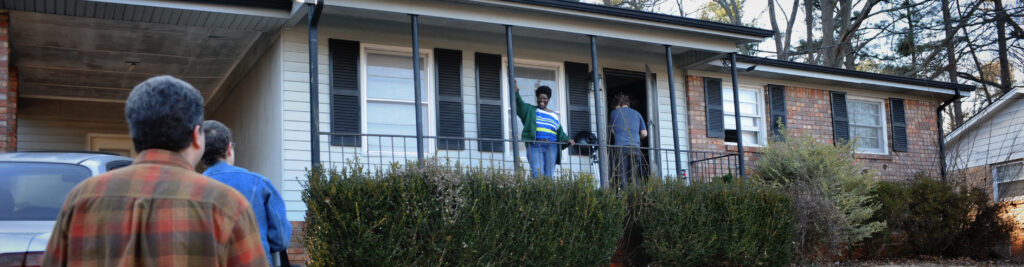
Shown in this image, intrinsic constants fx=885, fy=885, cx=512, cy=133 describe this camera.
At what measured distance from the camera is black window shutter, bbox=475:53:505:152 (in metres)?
11.0

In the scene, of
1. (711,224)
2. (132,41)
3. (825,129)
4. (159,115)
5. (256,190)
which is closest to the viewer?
(159,115)

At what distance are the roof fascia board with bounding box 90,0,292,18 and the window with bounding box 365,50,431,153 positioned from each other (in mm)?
1452

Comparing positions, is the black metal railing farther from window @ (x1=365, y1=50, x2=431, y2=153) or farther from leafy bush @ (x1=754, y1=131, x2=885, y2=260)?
leafy bush @ (x1=754, y1=131, x2=885, y2=260)

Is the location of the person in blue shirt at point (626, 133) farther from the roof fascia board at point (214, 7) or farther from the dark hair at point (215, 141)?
the dark hair at point (215, 141)

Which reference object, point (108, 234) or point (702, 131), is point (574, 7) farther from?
point (108, 234)

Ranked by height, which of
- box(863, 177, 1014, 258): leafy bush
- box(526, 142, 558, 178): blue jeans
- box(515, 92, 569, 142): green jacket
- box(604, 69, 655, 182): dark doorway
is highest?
box(604, 69, 655, 182): dark doorway

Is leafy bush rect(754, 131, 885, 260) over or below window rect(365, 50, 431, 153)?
below

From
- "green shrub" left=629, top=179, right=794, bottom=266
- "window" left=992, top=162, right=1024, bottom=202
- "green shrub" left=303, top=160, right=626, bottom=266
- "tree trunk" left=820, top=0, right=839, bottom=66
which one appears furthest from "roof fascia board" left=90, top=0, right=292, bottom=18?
"tree trunk" left=820, top=0, right=839, bottom=66

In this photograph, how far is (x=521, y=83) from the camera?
1159cm

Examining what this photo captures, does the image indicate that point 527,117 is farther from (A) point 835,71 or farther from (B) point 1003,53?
(B) point 1003,53

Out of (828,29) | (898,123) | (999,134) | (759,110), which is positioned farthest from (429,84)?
(828,29)

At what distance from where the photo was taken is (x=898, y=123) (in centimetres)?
1556

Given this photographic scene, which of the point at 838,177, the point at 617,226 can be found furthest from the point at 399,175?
the point at 838,177

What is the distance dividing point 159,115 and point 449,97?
28.0ft
